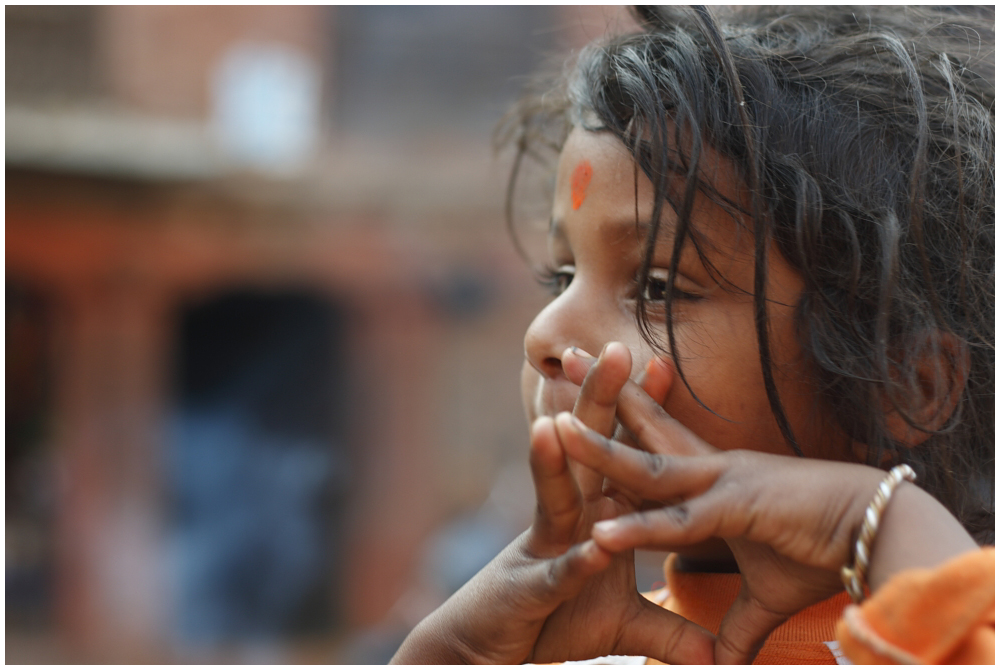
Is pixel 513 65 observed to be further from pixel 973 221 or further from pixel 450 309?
pixel 973 221

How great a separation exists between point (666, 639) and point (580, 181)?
66cm

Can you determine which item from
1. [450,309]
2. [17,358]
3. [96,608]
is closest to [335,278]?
[450,309]

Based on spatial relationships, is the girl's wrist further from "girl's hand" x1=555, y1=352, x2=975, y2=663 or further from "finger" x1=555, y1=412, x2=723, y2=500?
"finger" x1=555, y1=412, x2=723, y2=500

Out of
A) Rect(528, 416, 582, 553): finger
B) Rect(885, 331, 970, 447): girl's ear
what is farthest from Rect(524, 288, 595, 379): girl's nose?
Rect(885, 331, 970, 447): girl's ear

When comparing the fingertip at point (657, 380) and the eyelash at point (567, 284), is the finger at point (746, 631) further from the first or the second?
the eyelash at point (567, 284)

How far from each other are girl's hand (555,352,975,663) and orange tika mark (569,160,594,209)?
469 millimetres

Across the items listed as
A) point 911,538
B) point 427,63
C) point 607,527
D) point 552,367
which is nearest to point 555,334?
point 552,367

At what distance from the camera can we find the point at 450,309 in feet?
21.4

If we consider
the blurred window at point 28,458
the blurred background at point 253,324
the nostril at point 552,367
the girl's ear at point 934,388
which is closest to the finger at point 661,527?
the nostril at point 552,367

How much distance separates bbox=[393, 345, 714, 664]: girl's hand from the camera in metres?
0.89

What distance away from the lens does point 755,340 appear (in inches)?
42.4

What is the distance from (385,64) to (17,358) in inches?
151

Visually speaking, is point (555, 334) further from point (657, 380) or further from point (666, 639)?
point (666, 639)

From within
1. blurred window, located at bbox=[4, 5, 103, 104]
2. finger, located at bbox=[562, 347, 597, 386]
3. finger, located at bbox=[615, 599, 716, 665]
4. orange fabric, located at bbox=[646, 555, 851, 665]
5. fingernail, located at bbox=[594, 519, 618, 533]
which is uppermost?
blurred window, located at bbox=[4, 5, 103, 104]
